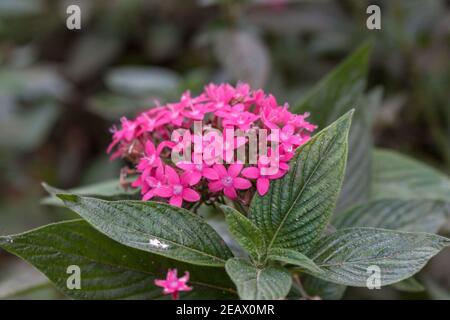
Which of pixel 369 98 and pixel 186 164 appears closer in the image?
pixel 186 164

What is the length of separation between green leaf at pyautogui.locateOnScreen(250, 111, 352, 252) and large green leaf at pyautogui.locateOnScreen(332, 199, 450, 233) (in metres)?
0.25

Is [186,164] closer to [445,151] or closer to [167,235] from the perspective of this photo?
[167,235]

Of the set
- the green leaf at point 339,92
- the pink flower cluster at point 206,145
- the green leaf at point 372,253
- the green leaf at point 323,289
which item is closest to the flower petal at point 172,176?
the pink flower cluster at point 206,145

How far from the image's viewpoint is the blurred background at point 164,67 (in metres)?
1.89

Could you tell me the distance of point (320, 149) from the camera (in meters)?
0.90

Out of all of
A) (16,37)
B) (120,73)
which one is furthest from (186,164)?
(16,37)

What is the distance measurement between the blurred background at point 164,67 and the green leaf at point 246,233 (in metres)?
0.82

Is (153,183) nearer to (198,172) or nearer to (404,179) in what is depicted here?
(198,172)

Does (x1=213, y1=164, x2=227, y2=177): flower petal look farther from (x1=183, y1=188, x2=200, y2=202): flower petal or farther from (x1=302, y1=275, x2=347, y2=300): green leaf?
(x1=302, y1=275, x2=347, y2=300): green leaf

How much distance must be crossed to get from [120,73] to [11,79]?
38cm

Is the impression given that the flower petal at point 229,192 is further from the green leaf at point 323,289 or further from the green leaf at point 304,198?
the green leaf at point 323,289

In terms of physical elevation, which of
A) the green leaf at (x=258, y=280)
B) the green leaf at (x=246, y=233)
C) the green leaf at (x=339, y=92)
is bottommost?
the green leaf at (x=258, y=280)

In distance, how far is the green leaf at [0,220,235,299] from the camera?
95 cm

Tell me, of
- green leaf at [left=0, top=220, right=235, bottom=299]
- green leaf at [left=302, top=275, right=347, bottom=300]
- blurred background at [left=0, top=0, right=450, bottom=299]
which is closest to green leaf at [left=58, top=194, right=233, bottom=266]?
green leaf at [left=0, top=220, right=235, bottom=299]
